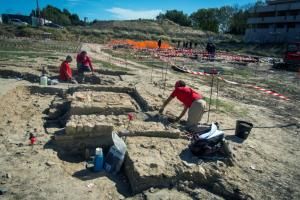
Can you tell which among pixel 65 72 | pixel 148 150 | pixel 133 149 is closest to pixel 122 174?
pixel 133 149

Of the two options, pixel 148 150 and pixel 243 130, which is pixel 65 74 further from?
pixel 243 130

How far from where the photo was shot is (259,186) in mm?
4652

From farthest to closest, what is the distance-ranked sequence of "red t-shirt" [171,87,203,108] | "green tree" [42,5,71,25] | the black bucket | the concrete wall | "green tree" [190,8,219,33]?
1. "green tree" [190,8,219,33]
2. "green tree" [42,5,71,25]
3. the concrete wall
4. "red t-shirt" [171,87,203,108]
5. the black bucket

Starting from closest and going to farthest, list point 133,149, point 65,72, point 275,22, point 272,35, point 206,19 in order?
point 133,149, point 65,72, point 272,35, point 275,22, point 206,19

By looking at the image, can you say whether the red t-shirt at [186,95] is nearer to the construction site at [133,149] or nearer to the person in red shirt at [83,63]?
the construction site at [133,149]

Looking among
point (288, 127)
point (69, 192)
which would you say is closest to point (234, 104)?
point (288, 127)

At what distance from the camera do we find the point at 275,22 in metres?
53.1

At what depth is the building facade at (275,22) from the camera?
47688 millimetres

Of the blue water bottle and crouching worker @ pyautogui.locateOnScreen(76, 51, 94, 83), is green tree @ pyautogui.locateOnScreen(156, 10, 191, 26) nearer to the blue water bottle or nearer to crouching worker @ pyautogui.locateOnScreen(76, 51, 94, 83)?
crouching worker @ pyautogui.locateOnScreen(76, 51, 94, 83)

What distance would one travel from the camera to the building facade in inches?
1877

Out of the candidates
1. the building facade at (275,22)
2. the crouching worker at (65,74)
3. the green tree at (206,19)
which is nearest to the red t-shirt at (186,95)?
the crouching worker at (65,74)

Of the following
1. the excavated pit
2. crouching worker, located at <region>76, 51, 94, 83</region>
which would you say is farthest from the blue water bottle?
crouching worker, located at <region>76, 51, 94, 83</region>

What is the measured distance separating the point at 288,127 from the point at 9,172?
705 centimetres

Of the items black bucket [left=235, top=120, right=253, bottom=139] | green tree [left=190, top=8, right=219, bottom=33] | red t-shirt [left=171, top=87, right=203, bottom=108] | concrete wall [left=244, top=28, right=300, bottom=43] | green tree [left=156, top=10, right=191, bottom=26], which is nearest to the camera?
black bucket [left=235, top=120, right=253, bottom=139]
